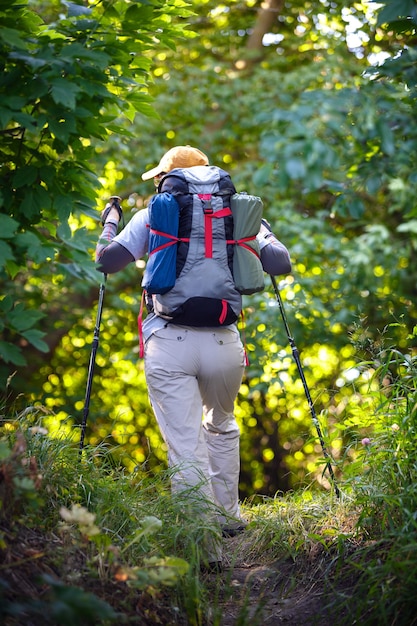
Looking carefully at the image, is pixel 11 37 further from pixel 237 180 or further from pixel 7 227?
pixel 237 180

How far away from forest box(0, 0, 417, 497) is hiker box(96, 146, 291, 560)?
0.82 ft

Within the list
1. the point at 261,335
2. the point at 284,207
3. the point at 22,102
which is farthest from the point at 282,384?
the point at 22,102

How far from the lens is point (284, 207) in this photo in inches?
322

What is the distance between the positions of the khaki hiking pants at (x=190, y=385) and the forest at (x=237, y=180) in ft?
0.76

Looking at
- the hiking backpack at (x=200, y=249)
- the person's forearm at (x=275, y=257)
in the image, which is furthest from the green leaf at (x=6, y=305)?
the person's forearm at (x=275, y=257)

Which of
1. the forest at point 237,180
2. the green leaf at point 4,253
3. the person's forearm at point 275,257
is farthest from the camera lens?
the person's forearm at point 275,257

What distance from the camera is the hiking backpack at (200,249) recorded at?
3.48 metres

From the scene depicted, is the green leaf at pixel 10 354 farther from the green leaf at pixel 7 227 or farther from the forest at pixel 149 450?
the green leaf at pixel 7 227

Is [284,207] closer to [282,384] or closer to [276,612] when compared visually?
[282,384]

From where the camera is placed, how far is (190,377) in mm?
3590

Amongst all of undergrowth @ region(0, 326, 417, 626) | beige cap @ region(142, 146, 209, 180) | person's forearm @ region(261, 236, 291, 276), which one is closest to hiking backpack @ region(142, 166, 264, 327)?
beige cap @ region(142, 146, 209, 180)

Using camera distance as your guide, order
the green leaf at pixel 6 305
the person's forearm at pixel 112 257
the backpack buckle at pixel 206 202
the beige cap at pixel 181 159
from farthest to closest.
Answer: the beige cap at pixel 181 159
the person's forearm at pixel 112 257
the backpack buckle at pixel 206 202
the green leaf at pixel 6 305

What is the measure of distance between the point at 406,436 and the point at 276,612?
843mm

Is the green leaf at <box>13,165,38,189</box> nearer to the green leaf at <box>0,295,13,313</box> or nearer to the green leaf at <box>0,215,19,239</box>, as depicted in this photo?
the green leaf at <box>0,215,19,239</box>
